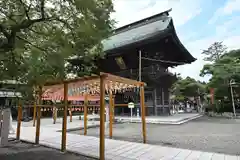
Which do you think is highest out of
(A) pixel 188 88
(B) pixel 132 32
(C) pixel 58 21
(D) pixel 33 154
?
(B) pixel 132 32

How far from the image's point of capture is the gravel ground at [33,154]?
3.55 meters

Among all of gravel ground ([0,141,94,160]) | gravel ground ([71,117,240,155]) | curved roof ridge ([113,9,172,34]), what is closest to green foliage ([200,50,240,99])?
curved roof ridge ([113,9,172,34])

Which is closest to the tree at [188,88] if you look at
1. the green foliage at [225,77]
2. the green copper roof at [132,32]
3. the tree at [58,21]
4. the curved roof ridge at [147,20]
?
the green foliage at [225,77]

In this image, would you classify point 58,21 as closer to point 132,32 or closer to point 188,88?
point 132,32

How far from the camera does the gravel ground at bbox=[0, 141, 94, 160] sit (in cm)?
355

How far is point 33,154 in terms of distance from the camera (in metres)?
3.82

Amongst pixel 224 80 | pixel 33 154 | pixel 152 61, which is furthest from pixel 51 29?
pixel 224 80

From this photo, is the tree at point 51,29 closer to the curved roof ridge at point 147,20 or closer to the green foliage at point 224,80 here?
the green foliage at point 224,80

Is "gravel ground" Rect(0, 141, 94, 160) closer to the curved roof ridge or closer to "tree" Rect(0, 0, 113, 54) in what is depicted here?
"tree" Rect(0, 0, 113, 54)

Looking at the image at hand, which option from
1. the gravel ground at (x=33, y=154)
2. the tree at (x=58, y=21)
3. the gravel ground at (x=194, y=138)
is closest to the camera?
the tree at (x=58, y=21)

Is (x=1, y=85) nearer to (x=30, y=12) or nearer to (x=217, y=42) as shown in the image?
(x=30, y=12)

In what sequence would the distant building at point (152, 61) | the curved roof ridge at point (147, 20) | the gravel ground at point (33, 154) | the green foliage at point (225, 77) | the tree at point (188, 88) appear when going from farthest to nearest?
the tree at point (188, 88) < the curved roof ridge at point (147, 20) < the green foliage at point (225, 77) < the distant building at point (152, 61) < the gravel ground at point (33, 154)

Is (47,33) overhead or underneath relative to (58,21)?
underneath

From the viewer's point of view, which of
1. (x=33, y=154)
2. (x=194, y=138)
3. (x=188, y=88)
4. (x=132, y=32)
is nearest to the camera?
(x=33, y=154)
